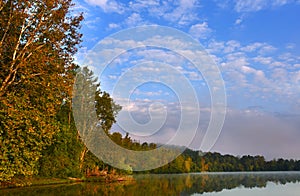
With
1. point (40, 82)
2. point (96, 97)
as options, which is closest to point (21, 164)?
point (40, 82)

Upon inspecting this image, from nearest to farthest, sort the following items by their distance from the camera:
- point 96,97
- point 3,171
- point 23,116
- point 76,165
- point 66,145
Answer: point 23,116, point 3,171, point 66,145, point 76,165, point 96,97

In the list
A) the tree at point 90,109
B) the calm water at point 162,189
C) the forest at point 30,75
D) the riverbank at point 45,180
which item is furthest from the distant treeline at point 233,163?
the forest at point 30,75

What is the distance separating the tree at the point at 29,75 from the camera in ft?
63.2

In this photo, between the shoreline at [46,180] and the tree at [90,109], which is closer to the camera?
the shoreline at [46,180]

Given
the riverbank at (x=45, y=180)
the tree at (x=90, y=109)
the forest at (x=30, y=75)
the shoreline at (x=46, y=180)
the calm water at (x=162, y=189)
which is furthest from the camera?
the tree at (x=90, y=109)

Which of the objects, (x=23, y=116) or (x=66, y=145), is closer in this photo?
(x=23, y=116)

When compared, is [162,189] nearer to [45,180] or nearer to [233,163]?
[45,180]

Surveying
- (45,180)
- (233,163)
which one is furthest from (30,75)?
(233,163)

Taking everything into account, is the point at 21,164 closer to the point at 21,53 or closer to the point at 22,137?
the point at 22,137

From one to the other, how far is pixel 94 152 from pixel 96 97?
8.99 metres

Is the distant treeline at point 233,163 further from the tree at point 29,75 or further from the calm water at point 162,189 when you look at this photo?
the tree at point 29,75

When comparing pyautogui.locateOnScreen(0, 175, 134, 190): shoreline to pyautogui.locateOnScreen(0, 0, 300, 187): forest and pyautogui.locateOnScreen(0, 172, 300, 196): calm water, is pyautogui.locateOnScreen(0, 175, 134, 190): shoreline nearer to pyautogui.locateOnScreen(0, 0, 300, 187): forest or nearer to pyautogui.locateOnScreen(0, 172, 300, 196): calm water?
pyautogui.locateOnScreen(0, 172, 300, 196): calm water

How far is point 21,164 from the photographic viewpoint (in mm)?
20734

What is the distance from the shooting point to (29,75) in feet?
62.7
